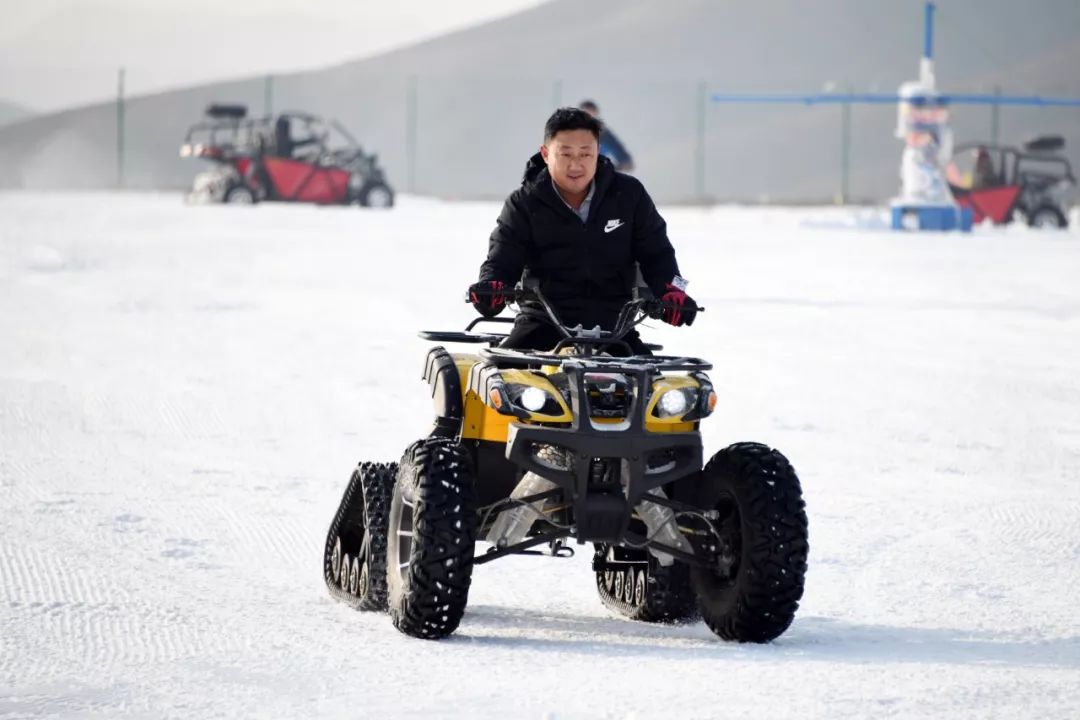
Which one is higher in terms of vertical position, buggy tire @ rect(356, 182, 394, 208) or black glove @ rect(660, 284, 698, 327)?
buggy tire @ rect(356, 182, 394, 208)

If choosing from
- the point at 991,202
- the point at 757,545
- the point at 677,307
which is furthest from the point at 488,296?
the point at 991,202

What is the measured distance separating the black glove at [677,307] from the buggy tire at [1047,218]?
37.0 meters

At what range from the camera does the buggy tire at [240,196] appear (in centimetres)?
3906

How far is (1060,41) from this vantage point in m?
169

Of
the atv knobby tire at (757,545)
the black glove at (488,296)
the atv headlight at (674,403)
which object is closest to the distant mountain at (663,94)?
the black glove at (488,296)

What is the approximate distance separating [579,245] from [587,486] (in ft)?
3.01

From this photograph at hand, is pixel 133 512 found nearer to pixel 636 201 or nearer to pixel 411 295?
pixel 636 201

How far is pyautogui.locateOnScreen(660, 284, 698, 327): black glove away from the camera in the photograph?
19.9ft

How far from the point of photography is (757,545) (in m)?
5.71

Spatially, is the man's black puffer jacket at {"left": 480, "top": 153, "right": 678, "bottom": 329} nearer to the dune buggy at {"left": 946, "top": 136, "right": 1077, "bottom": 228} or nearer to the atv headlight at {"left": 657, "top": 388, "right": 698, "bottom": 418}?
the atv headlight at {"left": 657, "top": 388, "right": 698, "bottom": 418}

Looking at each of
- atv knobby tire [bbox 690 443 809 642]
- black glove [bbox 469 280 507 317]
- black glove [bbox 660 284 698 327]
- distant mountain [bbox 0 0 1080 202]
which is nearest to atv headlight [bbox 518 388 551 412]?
black glove [bbox 469 280 507 317]

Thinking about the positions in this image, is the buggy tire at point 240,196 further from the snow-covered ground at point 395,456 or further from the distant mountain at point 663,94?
the snow-covered ground at point 395,456

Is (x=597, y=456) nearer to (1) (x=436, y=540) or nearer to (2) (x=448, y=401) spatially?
(1) (x=436, y=540)

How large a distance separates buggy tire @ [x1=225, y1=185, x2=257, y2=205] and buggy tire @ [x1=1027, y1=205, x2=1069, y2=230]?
16.7m
